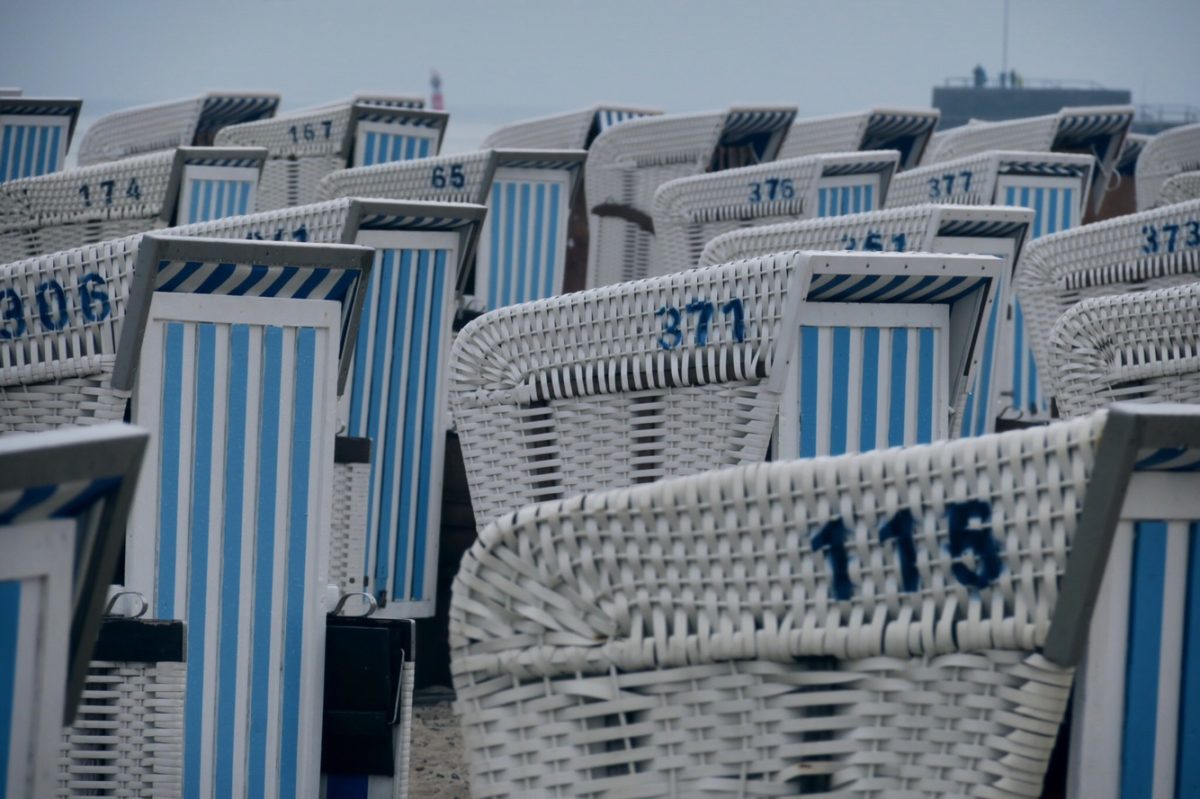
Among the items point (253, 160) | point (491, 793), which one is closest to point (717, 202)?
point (253, 160)

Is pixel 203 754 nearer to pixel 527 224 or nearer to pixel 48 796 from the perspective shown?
pixel 48 796

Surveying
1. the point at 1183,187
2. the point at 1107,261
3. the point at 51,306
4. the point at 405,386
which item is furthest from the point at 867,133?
the point at 51,306

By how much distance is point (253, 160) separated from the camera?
5301mm

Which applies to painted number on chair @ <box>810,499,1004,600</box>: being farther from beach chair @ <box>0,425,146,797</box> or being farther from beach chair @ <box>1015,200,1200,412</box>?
beach chair @ <box>1015,200,1200,412</box>

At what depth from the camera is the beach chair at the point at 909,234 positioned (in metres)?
3.32

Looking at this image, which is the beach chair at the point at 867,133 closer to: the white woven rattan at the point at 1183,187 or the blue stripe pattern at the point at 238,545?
the white woven rattan at the point at 1183,187

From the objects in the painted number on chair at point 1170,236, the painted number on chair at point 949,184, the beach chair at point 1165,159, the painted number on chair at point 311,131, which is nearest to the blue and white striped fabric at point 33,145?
the painted number on chair at point 311,131

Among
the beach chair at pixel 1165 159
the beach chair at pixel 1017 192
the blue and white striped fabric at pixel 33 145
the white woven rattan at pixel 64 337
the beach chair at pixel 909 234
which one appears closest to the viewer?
the white woven rattan at pixel 64 337

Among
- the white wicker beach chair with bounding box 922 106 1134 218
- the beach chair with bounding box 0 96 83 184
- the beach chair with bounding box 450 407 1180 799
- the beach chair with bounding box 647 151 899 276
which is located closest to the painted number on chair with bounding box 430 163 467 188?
the beach chair with bounding box 647 151 899 276

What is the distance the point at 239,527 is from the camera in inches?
92.6

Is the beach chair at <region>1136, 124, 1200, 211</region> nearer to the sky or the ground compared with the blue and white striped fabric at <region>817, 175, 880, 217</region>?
nearer to the sky

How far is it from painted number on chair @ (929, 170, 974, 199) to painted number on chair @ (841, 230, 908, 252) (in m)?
1.62

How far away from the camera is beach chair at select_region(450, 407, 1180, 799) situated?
1.33 m

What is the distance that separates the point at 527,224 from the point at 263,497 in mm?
2830
